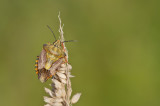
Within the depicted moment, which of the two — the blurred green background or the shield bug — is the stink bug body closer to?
the shield bug

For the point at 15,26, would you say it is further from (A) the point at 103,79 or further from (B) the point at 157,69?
(B) the point at 157,69

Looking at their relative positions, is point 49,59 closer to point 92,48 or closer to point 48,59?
point 48,59

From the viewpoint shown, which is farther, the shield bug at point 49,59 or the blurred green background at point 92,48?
the blurred green background at point 92,48

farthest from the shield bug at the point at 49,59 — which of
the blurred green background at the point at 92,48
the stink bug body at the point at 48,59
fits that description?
the blurred green background at the point at 92,48

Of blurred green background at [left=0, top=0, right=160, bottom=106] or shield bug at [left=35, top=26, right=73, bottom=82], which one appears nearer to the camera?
shield bug at [left=35, top=26, right=73, bottom=82]

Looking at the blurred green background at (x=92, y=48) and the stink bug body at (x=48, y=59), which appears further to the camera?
the blurred green background at (x=92, y=48)

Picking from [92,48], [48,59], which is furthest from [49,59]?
[92,48]

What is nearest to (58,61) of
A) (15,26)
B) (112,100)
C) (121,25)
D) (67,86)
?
(67,86)

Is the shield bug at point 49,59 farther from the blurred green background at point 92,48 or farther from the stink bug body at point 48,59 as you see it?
the blurred green background at point 92,48

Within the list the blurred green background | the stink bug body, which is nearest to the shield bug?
the stink bug body
